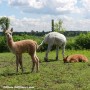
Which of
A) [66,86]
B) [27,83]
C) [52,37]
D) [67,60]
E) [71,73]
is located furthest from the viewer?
[52,37]

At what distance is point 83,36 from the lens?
27.3 m

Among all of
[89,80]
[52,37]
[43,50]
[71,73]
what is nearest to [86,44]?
[43,50]

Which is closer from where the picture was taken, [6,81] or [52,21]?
[6,81]

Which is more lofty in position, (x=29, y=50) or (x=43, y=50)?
(x=29, y=50)

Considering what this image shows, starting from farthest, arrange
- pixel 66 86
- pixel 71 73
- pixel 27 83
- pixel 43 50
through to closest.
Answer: pixel 43 50
pixel 71 73
pixel 27 83
pixel 66 86

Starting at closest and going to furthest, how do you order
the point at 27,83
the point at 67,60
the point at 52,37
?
the point at 27,83
the point at 67,60
the point at 52,37

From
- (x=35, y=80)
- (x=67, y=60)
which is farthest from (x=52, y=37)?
(x=35, y=80)

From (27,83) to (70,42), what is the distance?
16.9 meters

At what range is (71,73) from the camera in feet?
41.9

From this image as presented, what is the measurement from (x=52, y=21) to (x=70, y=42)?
4.57 meters

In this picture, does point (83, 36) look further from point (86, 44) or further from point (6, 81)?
point (6, 81)

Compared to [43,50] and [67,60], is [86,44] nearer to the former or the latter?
[43,50]

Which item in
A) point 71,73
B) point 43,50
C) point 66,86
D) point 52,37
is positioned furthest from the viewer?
point 43,50

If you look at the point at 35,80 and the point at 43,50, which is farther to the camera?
the point at 43,50
